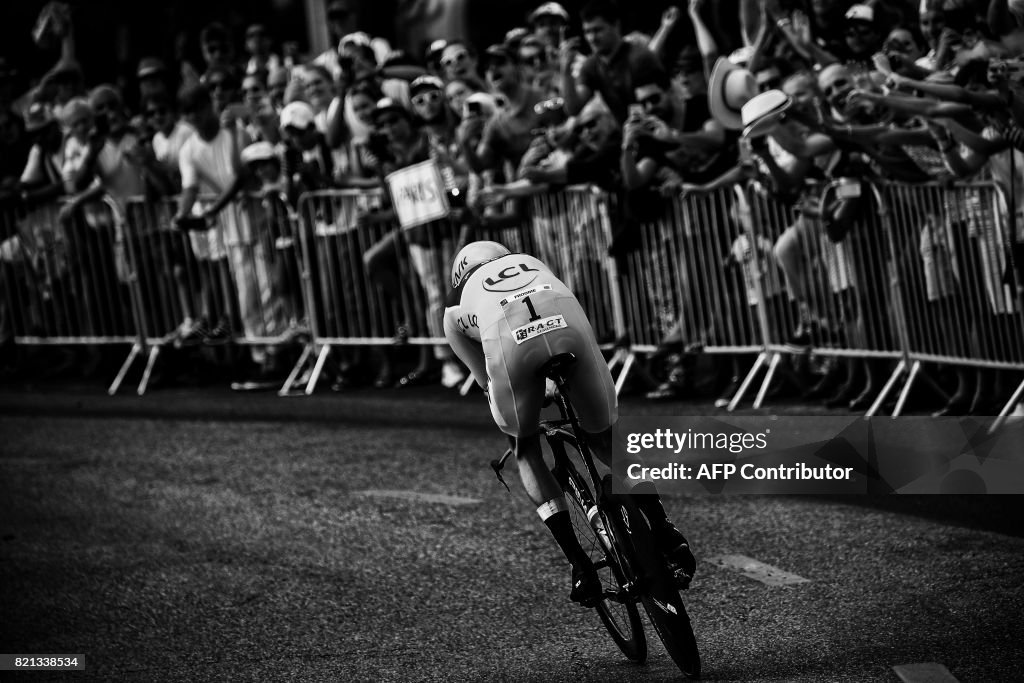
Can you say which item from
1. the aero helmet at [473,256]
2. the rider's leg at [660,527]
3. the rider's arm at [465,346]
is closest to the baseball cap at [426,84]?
the aero helmet at [473,256]

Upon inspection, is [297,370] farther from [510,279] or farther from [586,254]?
[510,279]

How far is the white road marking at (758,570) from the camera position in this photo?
737cm

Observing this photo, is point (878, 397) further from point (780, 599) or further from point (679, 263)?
point (780, 599)

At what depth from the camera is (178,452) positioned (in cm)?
1193

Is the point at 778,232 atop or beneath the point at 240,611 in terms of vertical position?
atop

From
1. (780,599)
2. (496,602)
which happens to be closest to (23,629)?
(496,602)

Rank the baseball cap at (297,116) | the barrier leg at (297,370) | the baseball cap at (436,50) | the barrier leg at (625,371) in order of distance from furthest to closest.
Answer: the baseball cap at (436,50) → the barrier leg at (297,370) → the baseball cap at (297,116) → the barrier leg at (625,371)

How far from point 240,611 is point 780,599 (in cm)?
255

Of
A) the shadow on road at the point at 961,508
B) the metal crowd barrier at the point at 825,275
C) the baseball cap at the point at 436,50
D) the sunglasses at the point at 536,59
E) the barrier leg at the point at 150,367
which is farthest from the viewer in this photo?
the barrier leg at the point at 150,367

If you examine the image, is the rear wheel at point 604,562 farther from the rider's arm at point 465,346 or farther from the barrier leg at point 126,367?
the barrier leg at point 126,367

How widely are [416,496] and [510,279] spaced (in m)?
3.90

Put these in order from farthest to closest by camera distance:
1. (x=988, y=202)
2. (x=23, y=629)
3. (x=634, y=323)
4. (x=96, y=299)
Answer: (x=96, y=299) → (x=634, y=323) → (x=988, y=202) → (x=23, y=629)

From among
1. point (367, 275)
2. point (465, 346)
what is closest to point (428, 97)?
point (367, 275)

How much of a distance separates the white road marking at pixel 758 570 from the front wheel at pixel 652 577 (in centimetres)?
144
